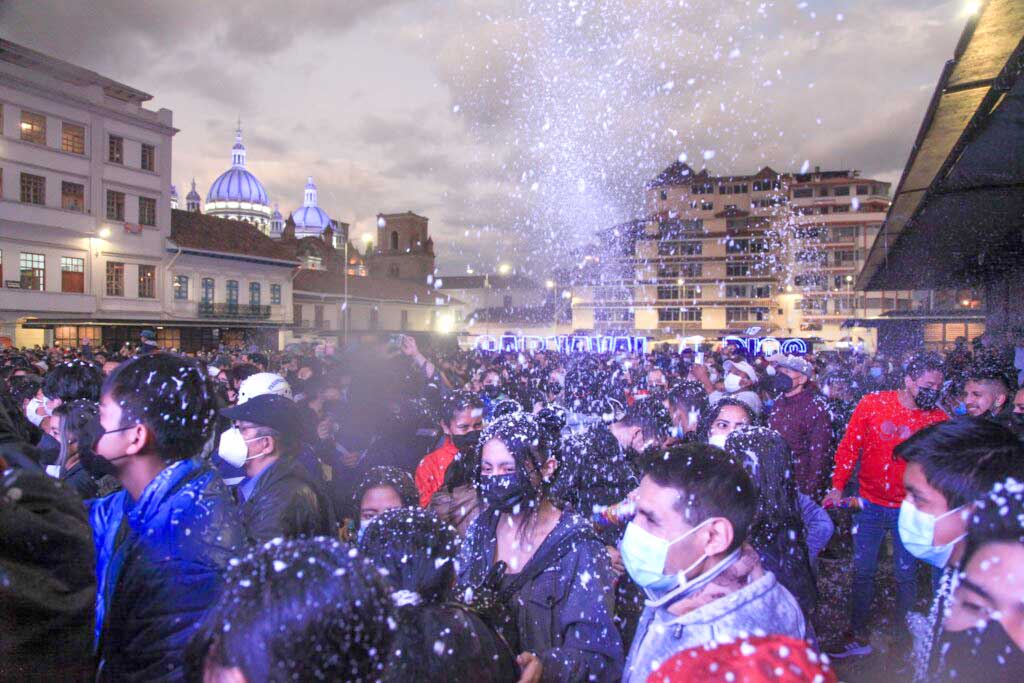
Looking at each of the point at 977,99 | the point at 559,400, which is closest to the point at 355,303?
the point at 559,400

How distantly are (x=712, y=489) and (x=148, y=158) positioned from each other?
135 feet

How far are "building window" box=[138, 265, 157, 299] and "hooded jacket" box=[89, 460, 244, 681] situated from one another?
38868 mm

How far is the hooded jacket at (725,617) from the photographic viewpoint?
168cm

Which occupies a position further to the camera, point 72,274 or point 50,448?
point 72,274

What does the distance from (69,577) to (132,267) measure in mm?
39205

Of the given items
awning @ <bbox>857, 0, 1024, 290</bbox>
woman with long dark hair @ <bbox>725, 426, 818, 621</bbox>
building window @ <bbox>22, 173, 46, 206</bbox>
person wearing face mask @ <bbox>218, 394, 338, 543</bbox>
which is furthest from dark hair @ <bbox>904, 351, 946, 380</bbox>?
building window @ <bbox>22, 173, 46, 206</bbox>

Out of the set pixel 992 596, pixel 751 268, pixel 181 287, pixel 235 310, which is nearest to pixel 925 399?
pixel 992 596

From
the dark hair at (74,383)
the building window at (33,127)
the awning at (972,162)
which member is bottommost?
the dark hair at (74,383)

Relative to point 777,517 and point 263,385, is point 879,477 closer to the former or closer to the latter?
point 777,517

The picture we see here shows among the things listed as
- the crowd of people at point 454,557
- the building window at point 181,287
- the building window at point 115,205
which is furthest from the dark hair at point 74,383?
the building window at point 181,287

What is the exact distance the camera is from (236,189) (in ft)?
262

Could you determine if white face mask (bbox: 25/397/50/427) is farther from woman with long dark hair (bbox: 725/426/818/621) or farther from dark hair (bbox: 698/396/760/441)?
woman with long dark hair (bbox: 725/426/818/621)

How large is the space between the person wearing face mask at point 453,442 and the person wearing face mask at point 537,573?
1.62 m

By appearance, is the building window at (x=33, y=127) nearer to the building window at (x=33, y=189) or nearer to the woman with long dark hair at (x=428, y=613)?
the building window at (x=33, y=189)
